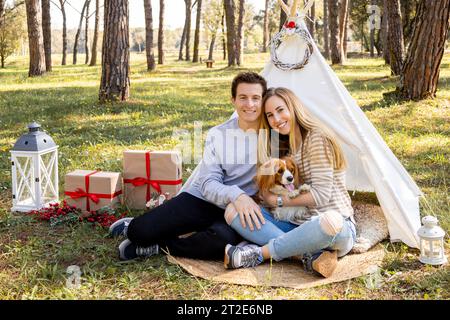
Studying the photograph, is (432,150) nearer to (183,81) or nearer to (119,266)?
(119,266)

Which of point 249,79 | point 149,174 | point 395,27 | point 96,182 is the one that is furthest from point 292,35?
point 395,27

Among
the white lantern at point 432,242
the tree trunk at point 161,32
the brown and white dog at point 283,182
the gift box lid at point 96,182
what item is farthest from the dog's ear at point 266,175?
the tree trunk at point 161,32

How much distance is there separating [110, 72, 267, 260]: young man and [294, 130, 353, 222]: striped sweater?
368 millimetres

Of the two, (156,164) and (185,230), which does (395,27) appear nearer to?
(156,164)

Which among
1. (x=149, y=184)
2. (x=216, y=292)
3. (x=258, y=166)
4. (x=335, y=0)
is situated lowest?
(x=216, y=292)

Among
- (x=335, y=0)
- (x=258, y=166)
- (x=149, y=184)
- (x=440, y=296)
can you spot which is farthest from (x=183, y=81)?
(x=440, y=296)

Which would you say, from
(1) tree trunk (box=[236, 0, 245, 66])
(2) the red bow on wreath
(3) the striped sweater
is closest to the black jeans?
(3) the striped sweater

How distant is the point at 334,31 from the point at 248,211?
1564 cm

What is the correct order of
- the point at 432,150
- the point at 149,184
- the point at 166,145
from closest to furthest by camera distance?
the point at 149,184
the point at 432,150
the point at 166,145

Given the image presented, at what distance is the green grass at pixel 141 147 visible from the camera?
3137mm

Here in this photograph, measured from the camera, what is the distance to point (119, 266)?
3.53m

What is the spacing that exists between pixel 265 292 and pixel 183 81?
41.7 ft

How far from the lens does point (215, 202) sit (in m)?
3.62

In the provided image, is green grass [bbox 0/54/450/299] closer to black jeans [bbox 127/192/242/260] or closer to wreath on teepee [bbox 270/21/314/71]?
black jeans [bbox 127/192/242/260]
